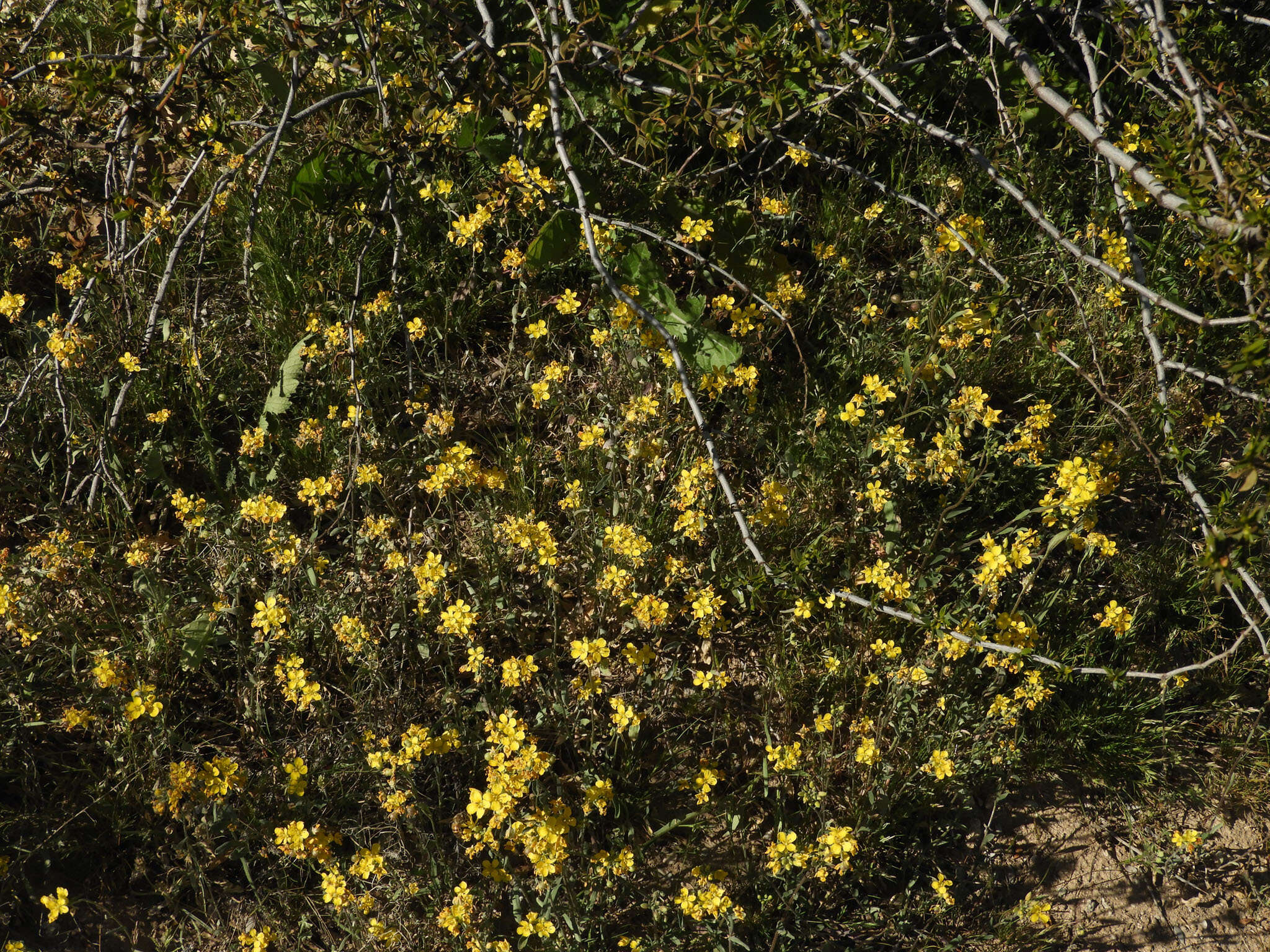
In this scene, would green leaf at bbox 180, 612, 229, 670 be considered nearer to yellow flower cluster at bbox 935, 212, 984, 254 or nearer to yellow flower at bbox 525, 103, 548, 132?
yellow flower at bbox 525, 103, 548, 132

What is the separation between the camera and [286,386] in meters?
3.40

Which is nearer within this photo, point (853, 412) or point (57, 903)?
point (57, 903)

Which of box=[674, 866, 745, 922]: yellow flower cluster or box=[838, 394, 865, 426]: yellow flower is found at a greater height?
box=[838, 394, 865, 426]: yellow flower

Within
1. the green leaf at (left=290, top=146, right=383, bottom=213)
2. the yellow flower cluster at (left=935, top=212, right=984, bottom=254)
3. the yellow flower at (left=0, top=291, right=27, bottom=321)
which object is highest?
the yellow flower cluster at (left=935, top=212, right=984, bottom=254)

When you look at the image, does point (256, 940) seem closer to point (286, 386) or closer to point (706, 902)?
point (706, 902)

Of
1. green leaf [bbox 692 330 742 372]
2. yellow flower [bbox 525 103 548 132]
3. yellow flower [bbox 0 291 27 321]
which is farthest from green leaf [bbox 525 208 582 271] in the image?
yellow flower [bbox 0 291 27 321]

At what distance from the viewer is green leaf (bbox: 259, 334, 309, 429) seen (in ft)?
11.1

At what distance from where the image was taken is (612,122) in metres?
3.71

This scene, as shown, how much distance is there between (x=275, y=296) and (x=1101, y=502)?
3224mm

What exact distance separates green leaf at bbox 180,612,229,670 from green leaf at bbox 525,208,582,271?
5.55 feet

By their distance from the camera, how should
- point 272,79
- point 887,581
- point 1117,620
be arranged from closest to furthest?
point 887,581, point 1117,620, point 272,79

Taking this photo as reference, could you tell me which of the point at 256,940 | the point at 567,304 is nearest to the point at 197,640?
the point at 256,940

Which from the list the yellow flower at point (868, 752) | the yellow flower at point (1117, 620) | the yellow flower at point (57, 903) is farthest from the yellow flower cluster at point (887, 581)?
the yellow flower at point (57, 903)

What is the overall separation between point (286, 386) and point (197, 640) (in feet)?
3.19
